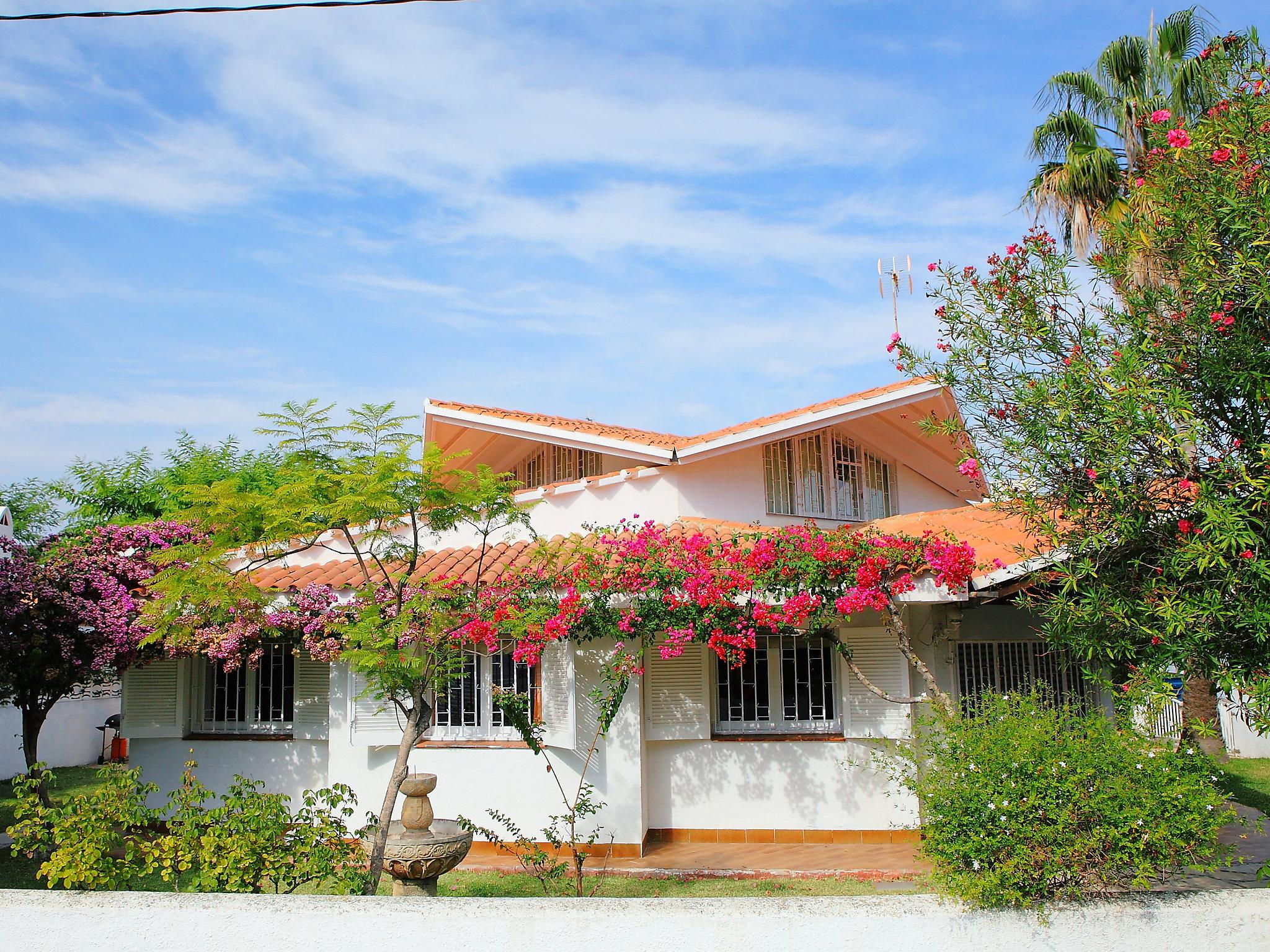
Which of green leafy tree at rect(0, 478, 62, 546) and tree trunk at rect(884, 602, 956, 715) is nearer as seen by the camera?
tree trunk at rect(884, 602, 956, 715)

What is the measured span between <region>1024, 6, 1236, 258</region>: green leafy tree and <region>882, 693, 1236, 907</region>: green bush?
1151cm

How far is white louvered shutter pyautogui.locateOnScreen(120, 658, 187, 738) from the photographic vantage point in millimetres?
13945

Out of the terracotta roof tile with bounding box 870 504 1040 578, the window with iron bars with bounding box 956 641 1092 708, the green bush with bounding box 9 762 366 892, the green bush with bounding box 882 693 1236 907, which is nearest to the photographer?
the green bush with bounding box 882 693 1236 907

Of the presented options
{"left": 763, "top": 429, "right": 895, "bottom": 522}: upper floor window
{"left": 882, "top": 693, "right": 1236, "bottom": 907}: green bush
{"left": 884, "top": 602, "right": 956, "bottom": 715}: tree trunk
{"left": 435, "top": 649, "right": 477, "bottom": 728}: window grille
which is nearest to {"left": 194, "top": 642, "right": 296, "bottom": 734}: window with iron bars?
{"left": 435, "top": 649, "right": 477, "bottom": 728}: window grille

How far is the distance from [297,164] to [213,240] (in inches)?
102

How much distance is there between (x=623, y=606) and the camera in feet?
35.8

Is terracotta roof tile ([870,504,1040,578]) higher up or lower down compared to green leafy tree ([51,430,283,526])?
lower down

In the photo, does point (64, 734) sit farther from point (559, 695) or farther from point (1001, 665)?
point (1001, 665)

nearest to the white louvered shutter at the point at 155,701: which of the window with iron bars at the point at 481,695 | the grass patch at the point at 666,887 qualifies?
the window with iron bars at the point at 481,695

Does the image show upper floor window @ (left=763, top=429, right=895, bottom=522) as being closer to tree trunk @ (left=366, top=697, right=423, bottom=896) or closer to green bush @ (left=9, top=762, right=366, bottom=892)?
tree trunk @ (left=366, top=697, right=423, bottom=896)

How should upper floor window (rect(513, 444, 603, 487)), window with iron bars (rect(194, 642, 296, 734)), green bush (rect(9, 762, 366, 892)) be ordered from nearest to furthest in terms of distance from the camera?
green bush (rect(9, 762, 366, 892)) → window with iron bars (rect(194, 642, 296, 734)) → upper floor window (rect(513, 444, 603, 487))

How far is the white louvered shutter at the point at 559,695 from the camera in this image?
38.1ft

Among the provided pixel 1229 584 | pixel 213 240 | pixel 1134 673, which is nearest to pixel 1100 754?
pixel 1134 673

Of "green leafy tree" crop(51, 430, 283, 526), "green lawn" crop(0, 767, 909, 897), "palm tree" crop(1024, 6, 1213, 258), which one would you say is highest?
"palm tree" crop(1024, 6, 1213, 258)
